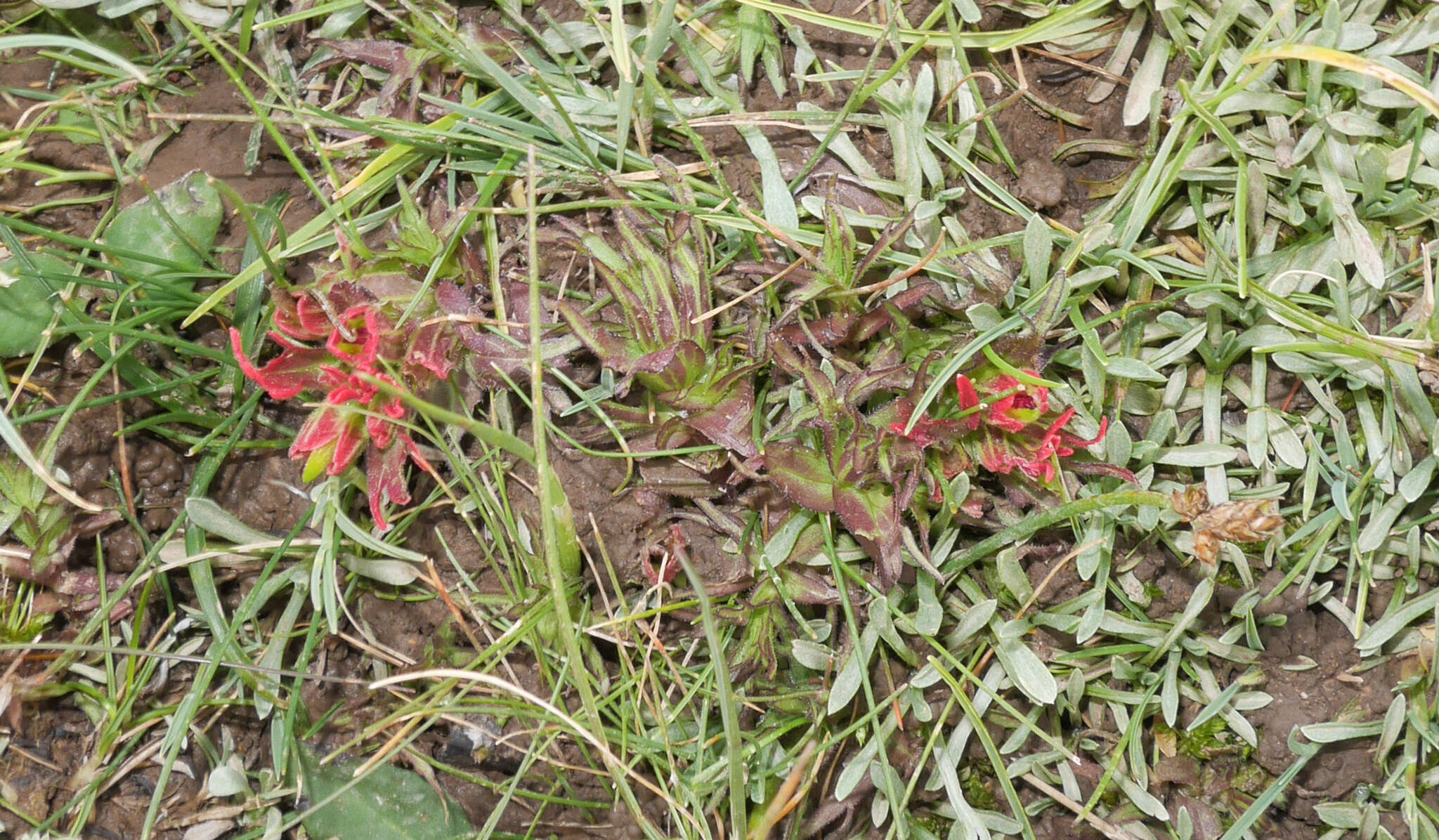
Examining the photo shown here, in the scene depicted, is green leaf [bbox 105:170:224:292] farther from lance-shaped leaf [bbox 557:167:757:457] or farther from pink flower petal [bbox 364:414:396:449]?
lance-shaped leaf [bbox 557:167:757:457]

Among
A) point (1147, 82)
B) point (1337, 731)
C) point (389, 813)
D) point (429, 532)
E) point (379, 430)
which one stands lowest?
point (389, 813)

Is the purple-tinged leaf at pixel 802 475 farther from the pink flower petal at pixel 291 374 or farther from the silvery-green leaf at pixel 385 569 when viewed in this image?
the pink flower petal at pixel 291 374

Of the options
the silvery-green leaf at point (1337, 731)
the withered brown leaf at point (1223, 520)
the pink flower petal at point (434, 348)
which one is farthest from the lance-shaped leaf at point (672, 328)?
the silvery-green leaf at point (1337, 731)

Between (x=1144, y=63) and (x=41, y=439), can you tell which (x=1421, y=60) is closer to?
(x=1144, y=63)

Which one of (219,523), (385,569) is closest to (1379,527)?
(385,569)

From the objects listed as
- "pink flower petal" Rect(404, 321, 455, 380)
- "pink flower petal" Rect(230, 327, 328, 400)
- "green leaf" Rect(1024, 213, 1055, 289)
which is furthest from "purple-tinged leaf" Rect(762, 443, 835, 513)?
"pink flower petal" Rect(230, 327, 328, 400)

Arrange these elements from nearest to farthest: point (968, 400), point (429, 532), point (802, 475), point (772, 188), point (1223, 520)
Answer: point (1223, 520) < point (968, 400) < point (802, 475) < point (772, 188) < point (429, 532)

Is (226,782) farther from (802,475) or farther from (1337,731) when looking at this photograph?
(1337,731)
